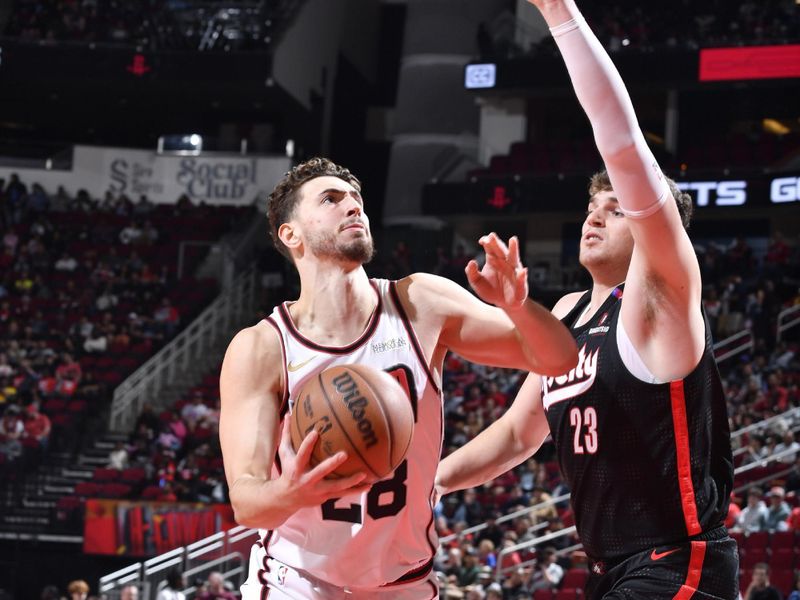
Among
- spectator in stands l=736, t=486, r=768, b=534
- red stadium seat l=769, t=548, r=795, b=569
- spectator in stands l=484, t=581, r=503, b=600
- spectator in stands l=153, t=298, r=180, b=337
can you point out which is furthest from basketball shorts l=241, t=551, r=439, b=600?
spectator in stands l=153, t=298, r=180, b=337

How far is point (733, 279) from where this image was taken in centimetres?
2188

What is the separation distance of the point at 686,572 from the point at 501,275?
117 centimetres

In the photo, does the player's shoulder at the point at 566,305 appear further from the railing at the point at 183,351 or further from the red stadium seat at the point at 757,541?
the railing at the point at 183,351

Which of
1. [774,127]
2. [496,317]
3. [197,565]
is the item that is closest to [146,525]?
[197,565]

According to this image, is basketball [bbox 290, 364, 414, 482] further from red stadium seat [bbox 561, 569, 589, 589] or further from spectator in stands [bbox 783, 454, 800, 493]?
spectator in stands [bbox 783, 454, 800, 493]

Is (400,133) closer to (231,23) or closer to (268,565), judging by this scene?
(231,23)

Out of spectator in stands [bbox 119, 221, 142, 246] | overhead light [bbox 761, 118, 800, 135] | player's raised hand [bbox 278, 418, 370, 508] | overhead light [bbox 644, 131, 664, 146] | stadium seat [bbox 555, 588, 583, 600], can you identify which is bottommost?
stadium seat [bbox 555, 588, 583, 600]

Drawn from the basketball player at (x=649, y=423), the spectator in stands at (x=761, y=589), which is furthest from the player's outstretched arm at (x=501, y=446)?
the spectator in stands at (x=761, y=589)

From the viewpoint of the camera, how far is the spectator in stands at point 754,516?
12.8 meters

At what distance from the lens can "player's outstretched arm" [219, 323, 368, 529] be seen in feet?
11.6

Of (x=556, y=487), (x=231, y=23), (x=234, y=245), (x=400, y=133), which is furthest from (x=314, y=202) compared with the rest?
(x=400, y=133)

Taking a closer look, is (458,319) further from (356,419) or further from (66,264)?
(66,264)

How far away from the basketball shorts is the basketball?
742mm

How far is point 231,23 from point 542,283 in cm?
956
